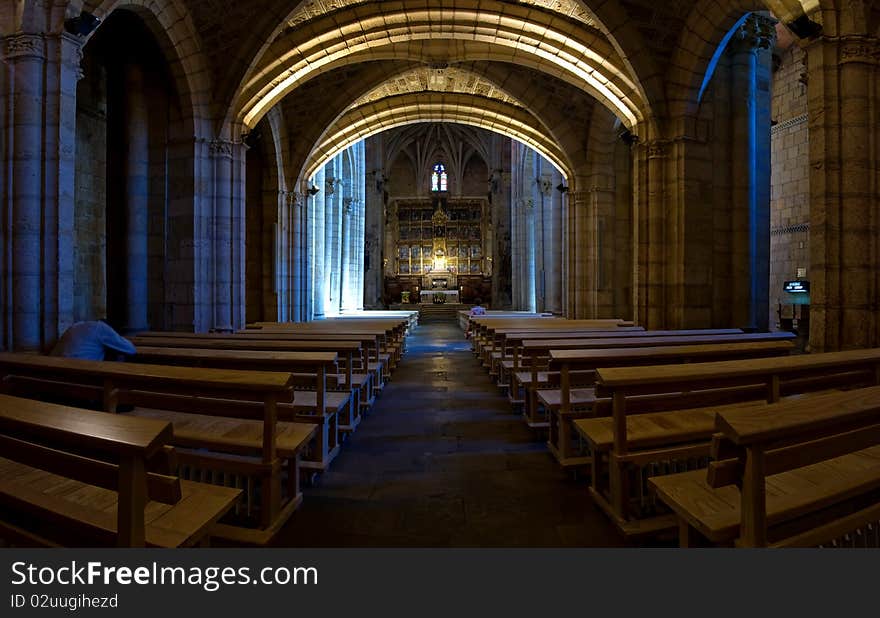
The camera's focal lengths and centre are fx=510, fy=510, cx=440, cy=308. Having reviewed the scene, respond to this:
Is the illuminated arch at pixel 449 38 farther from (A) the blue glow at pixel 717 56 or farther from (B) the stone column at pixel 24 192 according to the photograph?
(B) the stone column at pixel 24 192

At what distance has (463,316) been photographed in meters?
18.7

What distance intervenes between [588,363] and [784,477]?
5.53 feet

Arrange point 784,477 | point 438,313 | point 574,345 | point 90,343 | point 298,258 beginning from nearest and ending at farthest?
point 784,477 < point 90,343 < point 574,345 < point 298,258 < point 438,313

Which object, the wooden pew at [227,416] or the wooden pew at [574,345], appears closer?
the wooden pew at [227,416]

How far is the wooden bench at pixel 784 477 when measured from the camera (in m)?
1.63

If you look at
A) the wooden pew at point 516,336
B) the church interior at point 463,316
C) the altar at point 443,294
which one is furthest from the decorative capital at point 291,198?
the altar at point 443,294

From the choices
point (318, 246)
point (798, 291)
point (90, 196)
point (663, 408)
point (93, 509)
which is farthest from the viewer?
point (318, 246)

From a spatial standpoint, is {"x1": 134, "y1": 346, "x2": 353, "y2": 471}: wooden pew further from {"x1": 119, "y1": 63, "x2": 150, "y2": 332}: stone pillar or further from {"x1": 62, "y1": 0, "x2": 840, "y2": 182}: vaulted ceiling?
{"x1": 119, "y1": 63, "x2": 150, "y2": 332}: stone pillar

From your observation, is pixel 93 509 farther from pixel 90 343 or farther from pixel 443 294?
pixel 443 294

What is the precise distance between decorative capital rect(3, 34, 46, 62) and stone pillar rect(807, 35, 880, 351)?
7.86 metres

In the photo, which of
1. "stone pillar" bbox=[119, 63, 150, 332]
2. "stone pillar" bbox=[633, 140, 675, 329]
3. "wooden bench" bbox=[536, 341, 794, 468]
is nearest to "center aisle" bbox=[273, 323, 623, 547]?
"wooden bench" bbox=[536, 341, 794, 468]

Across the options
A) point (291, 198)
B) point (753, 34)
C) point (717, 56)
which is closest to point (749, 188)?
point (717, 56)

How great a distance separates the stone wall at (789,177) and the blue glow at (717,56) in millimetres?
8390
